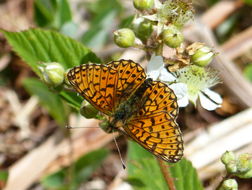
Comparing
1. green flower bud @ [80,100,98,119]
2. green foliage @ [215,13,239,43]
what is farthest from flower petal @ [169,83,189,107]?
green foliage @ [215,13,239,43]

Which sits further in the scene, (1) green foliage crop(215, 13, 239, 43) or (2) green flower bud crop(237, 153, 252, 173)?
(1) green foliage crop(215, 13, 239, 43)

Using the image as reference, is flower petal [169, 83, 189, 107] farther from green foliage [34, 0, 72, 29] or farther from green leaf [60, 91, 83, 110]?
green foliage [34, 0, 72, 29]

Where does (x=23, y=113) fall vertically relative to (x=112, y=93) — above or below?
below

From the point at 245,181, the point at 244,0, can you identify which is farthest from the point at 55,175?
the point at 244,0

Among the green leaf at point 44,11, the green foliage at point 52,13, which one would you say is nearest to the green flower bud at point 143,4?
the green foliage at point 52,13

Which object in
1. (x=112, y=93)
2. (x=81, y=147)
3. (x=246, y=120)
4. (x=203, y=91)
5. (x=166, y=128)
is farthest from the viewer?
(x=81, y=147)

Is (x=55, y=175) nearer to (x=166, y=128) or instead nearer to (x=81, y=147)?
(x=81, y=147)
